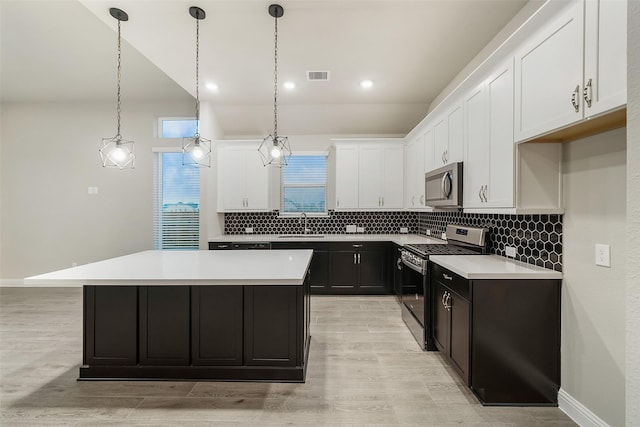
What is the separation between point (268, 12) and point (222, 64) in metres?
1.20

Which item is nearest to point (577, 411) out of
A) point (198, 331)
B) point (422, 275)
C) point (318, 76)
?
point (422, 275)

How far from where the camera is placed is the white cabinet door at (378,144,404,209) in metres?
5.00

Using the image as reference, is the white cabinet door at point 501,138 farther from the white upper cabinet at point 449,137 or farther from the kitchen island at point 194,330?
the kitchen island at point 194,330

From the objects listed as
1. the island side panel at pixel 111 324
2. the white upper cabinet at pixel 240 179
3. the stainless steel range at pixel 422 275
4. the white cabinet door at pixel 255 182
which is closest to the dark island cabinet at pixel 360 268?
the stainless steel range at pixel 422 275

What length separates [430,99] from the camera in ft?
15.9

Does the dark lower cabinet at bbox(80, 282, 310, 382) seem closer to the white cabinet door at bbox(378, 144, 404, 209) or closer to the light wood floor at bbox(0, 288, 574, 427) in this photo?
the light wood floor at bbox(0, 288, 574, 427)

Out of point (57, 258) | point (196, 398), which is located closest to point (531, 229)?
point (196, 398)

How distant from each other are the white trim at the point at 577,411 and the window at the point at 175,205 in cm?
518

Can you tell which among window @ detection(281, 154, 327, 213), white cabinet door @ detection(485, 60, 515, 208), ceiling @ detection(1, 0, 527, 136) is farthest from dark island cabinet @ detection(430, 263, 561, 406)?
window @ detection(281, 154, 327, 213)

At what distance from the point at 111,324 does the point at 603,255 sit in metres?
3.34

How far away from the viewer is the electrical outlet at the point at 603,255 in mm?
1702

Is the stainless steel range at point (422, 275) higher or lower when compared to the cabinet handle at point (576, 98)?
lower

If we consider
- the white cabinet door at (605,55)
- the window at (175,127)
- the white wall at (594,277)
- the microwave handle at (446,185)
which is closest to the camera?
the white cabinet door at (605,55)

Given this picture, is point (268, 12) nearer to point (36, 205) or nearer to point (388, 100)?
point (388, 100)
